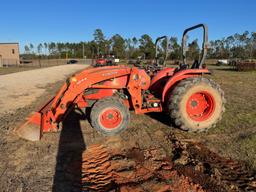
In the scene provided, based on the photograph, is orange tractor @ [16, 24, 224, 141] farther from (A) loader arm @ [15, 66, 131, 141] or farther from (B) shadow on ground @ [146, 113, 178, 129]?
(B) shadow on ground @ [146, 113, 178, 129]

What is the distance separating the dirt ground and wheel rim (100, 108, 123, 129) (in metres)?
0.27

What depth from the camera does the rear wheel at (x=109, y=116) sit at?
492 cm

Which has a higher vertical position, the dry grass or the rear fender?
the rear fender

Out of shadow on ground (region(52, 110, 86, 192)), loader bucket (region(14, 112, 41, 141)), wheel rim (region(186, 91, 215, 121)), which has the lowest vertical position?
shadow on ground (region(52, 110, 86, 192))

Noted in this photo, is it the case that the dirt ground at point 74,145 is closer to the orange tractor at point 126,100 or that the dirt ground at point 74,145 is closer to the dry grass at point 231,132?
the dry grass at point 231,132

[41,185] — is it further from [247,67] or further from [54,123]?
[247,67]

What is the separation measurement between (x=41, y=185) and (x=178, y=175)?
6.11 ft

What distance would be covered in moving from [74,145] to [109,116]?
89cm

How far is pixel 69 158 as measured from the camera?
4.07m

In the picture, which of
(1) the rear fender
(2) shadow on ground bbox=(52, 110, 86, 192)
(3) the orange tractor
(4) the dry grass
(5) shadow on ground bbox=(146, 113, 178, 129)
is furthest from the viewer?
(5) shadow on ground bbox=(146, 113, 178, 129)

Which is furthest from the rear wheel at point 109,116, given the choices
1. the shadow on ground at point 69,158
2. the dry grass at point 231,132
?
the dry grass at point 231,132

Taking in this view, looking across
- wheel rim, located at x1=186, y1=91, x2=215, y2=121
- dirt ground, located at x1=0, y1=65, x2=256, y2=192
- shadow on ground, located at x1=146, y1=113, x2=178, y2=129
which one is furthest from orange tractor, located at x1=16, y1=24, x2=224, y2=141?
shadow on ground, located at x1=146, y1=113, x2=178, y2=129

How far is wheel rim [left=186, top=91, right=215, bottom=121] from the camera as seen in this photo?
5.42 meters

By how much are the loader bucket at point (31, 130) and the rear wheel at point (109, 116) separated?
1.03 meters
